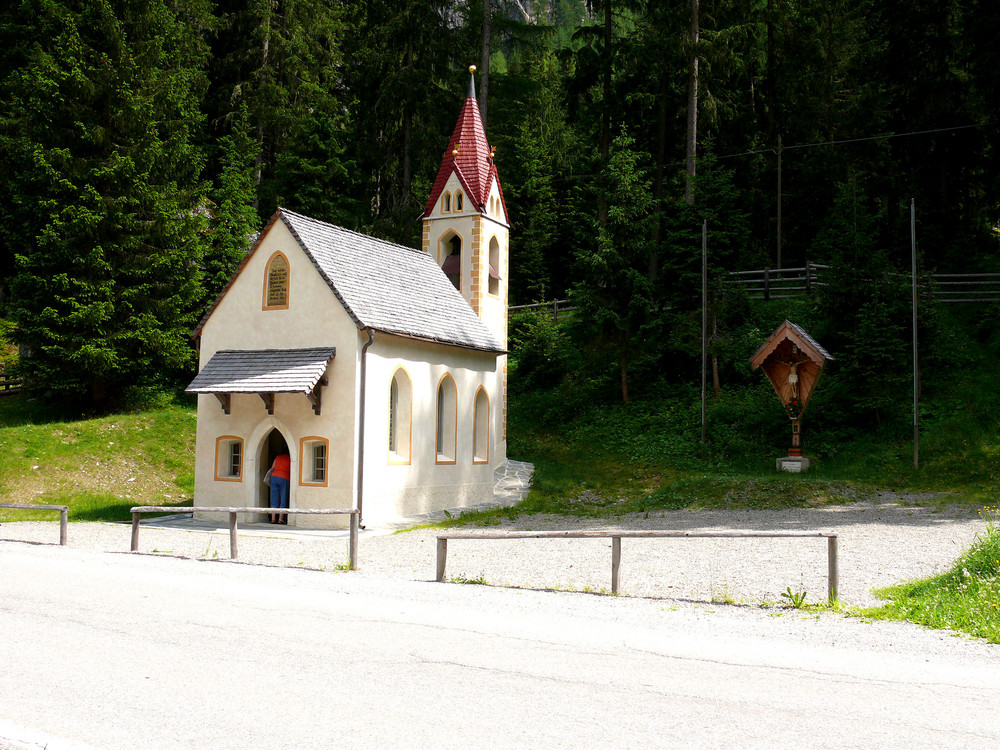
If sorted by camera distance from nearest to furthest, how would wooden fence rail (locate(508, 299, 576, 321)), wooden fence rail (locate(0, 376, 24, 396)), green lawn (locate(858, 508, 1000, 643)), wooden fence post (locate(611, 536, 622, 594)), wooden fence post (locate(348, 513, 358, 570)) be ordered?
green lawn (locate(858, 508, 1000, 643)) → wooden fence post (locate(611, 536, 622, 594)) → wooden fence post (locate(348, 513, 358, 570)) → wooden fence rail (locate(0, 376, 24, 396)) → wooden fence rail (locate(508, 299, 576, 321))

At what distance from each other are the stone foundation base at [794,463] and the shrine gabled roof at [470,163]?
11.7 m

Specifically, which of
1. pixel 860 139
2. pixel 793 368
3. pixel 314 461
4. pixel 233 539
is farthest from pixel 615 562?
pixel 860 139

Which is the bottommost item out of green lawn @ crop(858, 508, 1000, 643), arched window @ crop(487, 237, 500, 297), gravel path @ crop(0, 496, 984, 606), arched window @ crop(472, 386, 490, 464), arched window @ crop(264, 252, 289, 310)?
gravel path @ crop(0, 496, 984, 606)

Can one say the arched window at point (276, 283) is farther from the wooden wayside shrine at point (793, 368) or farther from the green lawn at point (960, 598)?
the green lawn at point (960, 598)

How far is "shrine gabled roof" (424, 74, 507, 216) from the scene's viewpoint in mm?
26688

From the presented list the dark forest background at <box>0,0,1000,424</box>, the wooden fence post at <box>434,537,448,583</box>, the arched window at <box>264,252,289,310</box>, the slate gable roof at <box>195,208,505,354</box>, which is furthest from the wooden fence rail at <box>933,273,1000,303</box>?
the wooden fence post at <box>434,537,448,583</box>

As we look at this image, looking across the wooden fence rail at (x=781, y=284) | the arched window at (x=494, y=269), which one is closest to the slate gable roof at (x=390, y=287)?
the arched window at (x=494, y=269)

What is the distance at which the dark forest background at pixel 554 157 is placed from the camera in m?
28.9

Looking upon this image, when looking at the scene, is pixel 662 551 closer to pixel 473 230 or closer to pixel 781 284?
pixel 473 230

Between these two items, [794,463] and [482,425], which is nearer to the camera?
[794,463]

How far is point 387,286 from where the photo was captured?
Result: 71.2 feet

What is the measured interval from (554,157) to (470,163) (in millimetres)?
20023

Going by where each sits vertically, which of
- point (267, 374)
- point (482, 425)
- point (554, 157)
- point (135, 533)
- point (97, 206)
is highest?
point (554, 157)

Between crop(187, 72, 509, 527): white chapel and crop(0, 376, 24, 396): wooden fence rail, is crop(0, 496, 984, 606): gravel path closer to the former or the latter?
crop(187, 72, 509, 527): white chapel
